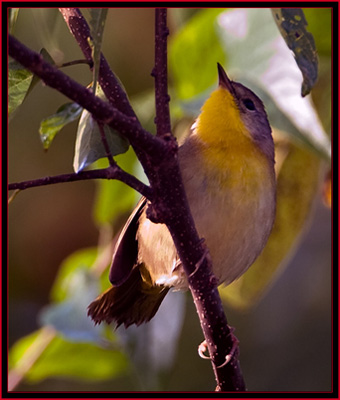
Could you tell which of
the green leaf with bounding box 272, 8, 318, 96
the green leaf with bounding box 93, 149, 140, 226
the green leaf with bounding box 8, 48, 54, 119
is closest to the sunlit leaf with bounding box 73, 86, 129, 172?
the green leaf with bounding box 8, 48, 54, 119

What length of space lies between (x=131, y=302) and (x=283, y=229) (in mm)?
601

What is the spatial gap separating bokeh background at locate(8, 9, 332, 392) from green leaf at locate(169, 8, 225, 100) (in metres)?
0.72

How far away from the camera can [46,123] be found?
4.03ft

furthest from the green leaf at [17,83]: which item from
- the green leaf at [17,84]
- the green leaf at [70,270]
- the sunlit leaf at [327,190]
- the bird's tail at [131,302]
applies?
the green leaf at [70,270]

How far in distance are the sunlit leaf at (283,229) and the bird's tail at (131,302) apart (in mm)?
304

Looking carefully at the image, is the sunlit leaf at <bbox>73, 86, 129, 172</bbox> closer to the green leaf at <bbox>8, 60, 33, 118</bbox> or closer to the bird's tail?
the green leaf at <bbox>8, 60, 33, 118</bbox>

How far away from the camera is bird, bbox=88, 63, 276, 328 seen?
191 cm

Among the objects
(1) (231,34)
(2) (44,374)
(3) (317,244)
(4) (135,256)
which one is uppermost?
(1) (231,34)

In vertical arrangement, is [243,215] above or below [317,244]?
below

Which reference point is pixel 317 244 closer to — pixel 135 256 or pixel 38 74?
pixel 135 256

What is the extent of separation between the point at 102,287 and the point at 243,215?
2.71ft

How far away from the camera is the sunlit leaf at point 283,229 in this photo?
242cm

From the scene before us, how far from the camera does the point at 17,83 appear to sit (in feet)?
4.16

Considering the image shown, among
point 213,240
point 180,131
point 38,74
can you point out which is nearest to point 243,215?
point 213,240
